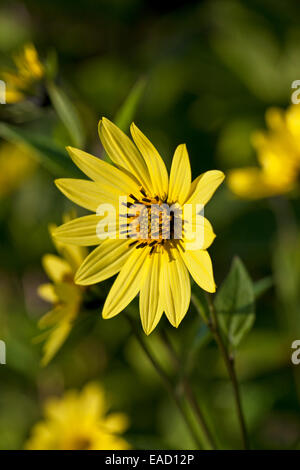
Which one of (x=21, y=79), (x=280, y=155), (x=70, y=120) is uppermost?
(x=280, y=155)

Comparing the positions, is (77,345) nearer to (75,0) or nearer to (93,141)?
(93,141)

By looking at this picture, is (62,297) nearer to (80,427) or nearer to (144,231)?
(144,231)

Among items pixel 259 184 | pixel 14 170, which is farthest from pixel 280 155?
pixel 14 170

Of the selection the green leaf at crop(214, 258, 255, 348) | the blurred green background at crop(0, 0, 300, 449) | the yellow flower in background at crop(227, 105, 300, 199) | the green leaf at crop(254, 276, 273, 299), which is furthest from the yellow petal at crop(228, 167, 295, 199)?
the green leaf at crop(214, 258, 255, 348)

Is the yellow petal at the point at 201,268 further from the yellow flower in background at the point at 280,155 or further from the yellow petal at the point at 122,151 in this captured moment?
the yellow flower in background at the point at 280,155

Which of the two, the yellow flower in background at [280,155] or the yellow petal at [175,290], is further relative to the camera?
the yellow flower in background at [280,155]

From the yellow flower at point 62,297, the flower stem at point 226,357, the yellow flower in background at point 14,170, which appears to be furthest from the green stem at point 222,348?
the yellow flower in background at point 14,170
